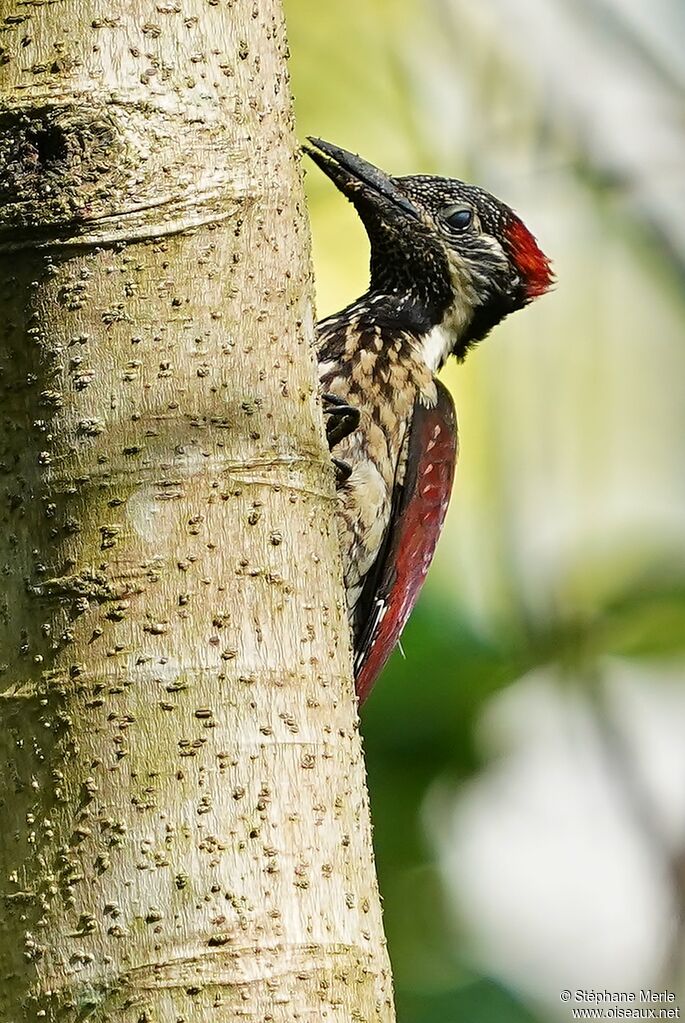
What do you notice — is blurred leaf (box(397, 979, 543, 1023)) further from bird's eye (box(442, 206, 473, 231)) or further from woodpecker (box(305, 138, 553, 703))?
bird's eye (box(442, 206, 473, 231))

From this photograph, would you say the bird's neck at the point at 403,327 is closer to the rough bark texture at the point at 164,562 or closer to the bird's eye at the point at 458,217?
the bird's eye at the point at 458,217

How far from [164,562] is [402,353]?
2.28 meters

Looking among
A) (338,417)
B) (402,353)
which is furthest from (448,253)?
(338,417)

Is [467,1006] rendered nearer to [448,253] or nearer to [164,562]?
[448,253]

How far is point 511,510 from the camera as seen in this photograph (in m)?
3.32

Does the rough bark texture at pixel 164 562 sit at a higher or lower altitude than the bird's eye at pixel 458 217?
lower

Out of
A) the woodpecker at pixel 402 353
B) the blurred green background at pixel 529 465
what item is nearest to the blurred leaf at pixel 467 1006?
the blurred green background at pixel 529 465

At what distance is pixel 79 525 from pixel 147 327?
224 mm

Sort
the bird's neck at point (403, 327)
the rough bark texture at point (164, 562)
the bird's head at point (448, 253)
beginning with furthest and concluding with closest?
the bird's head at point (448, 253)
the bird's neck at point (403, 327)
the rough bark texture at point (164, 562)

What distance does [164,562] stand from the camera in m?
1.37

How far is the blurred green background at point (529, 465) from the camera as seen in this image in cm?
325

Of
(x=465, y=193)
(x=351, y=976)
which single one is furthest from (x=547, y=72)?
(x=351, y=976)

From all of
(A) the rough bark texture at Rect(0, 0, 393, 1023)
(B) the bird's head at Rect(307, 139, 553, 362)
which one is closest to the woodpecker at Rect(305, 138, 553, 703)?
(B) the bird's head at Rect(307, 139, 553, 362)

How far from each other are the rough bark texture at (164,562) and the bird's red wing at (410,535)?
179 cm
